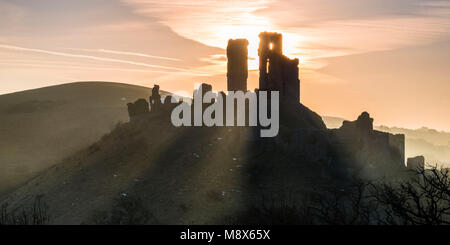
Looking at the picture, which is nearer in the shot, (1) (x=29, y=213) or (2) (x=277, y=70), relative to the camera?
(1) (x=29, y=213)

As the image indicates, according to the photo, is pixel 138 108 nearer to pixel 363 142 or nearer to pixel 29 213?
pixel 29 213

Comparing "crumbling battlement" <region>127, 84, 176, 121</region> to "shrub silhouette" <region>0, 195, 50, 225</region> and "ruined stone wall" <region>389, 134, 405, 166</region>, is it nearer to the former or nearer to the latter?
"shrub silhouette" <region>0, 195, 50, 225</region>

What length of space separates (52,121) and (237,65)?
193 ft

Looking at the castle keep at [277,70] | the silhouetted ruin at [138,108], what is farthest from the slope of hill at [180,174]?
the castle keep at [277,70]

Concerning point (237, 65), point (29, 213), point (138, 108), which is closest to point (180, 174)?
point (29, 213)

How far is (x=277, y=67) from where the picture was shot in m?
64.0

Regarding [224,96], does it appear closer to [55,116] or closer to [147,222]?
[147,222]

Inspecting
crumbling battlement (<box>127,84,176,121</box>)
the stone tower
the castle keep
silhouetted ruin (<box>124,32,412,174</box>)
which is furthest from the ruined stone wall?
crumbling battlement (<box>127,84,176,121</box>)

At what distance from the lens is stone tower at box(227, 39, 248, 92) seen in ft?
223

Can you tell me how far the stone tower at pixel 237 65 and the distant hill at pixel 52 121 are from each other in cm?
2890

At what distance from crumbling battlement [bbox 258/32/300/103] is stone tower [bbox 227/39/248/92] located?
10.00ft
